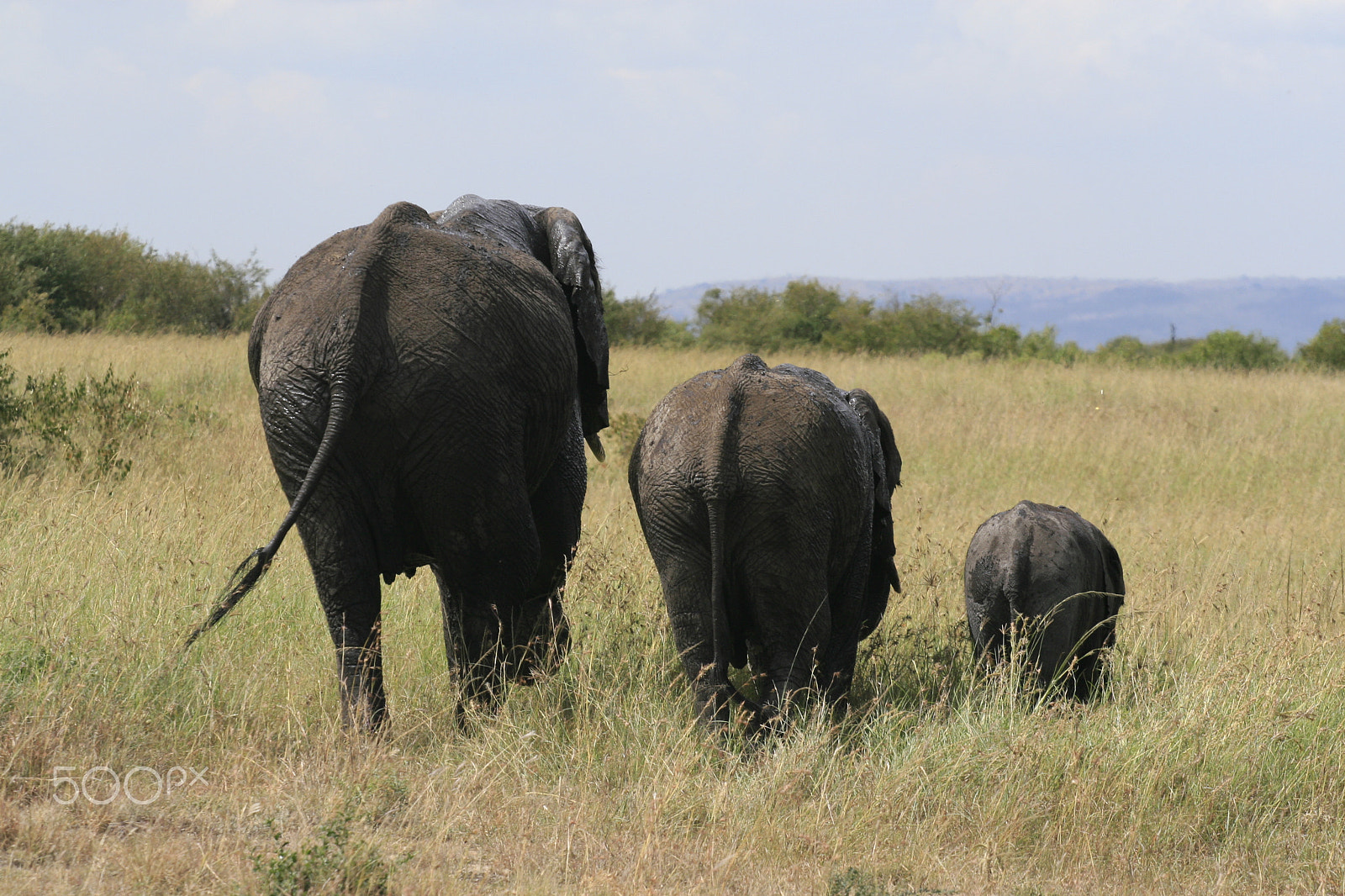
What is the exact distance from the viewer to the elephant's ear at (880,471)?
514 centimetres

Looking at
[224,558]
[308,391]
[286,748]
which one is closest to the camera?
[308,391]

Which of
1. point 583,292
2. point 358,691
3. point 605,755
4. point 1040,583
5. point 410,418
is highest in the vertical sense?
point 583,292

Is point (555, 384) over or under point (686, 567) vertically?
over

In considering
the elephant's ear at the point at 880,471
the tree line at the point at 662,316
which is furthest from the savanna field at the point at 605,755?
the tree line at the point at 662,316

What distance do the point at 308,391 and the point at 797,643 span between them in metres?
1.91

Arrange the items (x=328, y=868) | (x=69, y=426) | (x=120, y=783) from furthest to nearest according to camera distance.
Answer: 1. (x=69, y=426)
2. (x=120, y=783)
3. (x=328, y=868)

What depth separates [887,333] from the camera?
1202 inches

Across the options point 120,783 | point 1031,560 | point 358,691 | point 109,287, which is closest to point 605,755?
point 358,691

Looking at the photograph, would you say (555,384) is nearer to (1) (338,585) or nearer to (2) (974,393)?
(1) (338,585)

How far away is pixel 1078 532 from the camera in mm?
5352

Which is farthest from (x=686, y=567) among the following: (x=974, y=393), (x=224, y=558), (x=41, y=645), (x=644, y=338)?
(x=644, y=338)

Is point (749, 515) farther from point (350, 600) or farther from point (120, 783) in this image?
point (120, 783)

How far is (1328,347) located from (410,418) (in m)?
30.0

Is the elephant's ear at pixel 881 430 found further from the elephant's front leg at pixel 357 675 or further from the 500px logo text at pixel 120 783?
the 500px logo text at pixel 120 783
